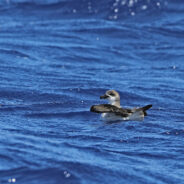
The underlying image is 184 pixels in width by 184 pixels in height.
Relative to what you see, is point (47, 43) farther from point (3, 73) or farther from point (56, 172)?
point (56, 172)

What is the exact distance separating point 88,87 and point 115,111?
3383 millimetres

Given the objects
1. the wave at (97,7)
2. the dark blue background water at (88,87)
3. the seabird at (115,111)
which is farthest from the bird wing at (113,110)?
the wave at (97,7)

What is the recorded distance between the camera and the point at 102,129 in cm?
1119

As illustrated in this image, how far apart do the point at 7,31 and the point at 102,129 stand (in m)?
12.3

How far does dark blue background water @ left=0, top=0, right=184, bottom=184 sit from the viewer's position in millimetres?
8797

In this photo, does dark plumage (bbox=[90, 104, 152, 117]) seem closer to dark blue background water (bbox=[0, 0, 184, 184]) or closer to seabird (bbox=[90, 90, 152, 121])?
seabird (bbox=[90, 90, 152, 121])

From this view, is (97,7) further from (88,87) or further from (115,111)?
(115,111)

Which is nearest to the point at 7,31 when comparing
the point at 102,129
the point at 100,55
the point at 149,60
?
the point at 100,55

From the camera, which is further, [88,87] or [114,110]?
[88,87]

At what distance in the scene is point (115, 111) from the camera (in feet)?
38.6

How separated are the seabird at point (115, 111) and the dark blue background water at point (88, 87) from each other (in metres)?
0.19

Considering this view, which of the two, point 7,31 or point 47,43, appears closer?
point 47,43

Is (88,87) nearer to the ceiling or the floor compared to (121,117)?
nearer to the floor

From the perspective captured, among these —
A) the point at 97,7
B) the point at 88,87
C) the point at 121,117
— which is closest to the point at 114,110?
the point at 121,117
